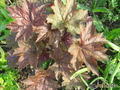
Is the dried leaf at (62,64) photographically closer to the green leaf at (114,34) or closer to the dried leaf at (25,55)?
the dried leaf at (25,55)

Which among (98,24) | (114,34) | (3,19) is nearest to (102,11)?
(98,24)

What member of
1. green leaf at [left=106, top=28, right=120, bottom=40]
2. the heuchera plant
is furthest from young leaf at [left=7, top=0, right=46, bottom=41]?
green leaf at [left=106, top=28, right=120, bottom=40]

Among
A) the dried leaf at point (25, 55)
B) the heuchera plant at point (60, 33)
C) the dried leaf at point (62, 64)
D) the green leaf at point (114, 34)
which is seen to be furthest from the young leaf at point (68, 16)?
the green leaf at point (114, 34)

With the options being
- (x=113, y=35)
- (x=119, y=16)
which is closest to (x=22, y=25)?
(x=113, y=35)

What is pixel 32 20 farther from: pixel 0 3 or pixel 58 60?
pixel 0 3

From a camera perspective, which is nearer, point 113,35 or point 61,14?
point 61,14
